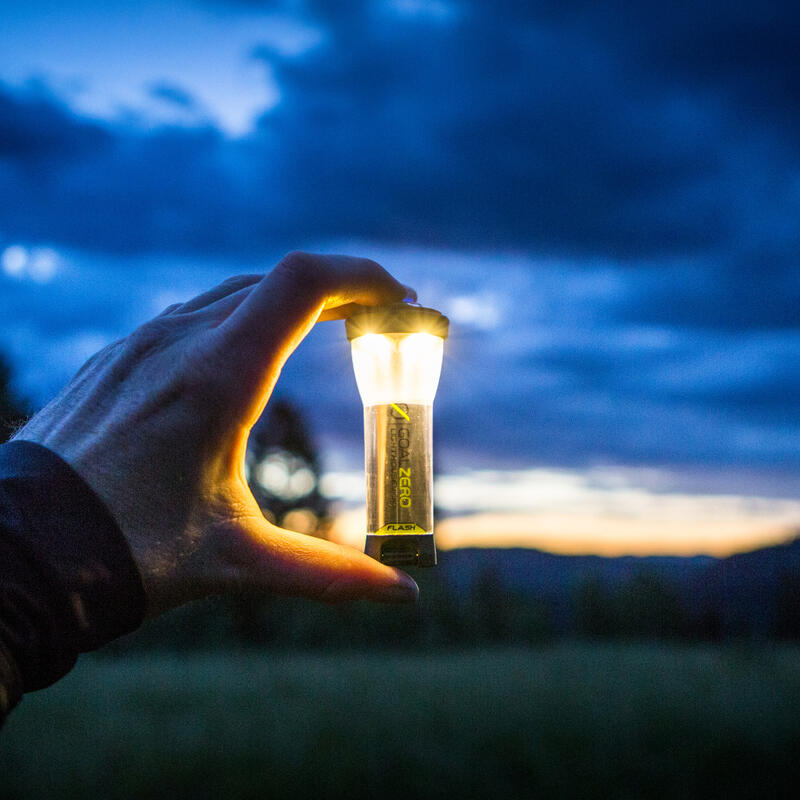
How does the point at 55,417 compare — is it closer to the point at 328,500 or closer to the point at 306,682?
the point at 306,682

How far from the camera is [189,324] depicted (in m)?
3.60

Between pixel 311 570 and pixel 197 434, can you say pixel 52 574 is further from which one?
pixel 311 570

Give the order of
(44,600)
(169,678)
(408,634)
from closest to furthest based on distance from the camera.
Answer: (44,600) < (169,678) < (408,634)

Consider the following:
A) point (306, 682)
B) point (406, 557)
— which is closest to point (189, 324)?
point (406, 557)

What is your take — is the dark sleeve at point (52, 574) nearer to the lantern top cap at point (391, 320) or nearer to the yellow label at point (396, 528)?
the yellow label at point (396, 528)

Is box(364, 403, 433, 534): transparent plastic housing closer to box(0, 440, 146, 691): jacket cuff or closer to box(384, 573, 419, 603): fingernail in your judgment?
box(384, 573, 419, 603): fingernail

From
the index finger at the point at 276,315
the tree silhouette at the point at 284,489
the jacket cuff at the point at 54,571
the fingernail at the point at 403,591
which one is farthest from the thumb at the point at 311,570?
the tree silhouette at the point at 284,489

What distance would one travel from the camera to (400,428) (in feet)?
14.7

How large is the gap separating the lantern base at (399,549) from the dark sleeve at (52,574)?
1.39 meters

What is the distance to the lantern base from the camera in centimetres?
441

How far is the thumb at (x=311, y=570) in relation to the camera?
3.55 metres

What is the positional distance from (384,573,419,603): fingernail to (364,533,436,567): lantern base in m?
0.41

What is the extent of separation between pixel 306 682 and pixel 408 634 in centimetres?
1404

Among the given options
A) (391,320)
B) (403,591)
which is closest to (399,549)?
(403,591)
